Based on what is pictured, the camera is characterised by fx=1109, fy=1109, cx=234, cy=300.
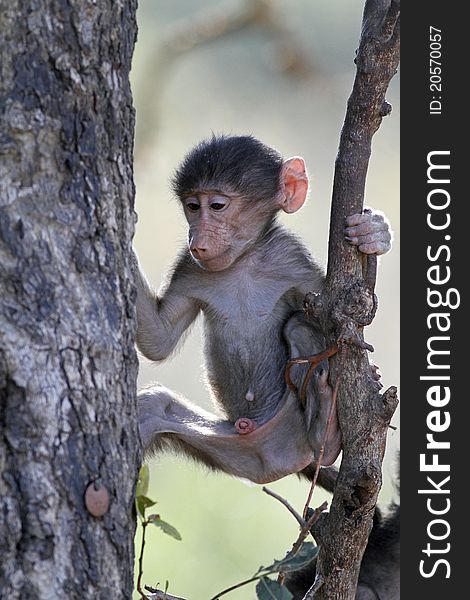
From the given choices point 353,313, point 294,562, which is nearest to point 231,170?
point 353,313

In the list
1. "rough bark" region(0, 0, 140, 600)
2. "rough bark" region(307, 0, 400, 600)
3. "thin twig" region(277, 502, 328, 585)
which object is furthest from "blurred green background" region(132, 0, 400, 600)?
"rough bark" region(0, 0, 140, 600)

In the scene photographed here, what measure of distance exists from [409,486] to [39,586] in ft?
4.72

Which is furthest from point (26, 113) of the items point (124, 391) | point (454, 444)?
point (454, 444)

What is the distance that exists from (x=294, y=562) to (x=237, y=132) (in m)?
8.17

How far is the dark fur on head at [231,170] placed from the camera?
4121 millimetres

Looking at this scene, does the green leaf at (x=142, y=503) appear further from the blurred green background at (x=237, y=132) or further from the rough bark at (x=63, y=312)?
the blurred green background at (x=237, y=132)

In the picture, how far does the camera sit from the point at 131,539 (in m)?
Result: 2.60

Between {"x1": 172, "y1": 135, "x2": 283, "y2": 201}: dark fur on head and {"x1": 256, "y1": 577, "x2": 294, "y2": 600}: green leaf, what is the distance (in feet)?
5.51

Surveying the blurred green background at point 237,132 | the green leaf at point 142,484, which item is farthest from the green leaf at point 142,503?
the blurred green background at point 237,132

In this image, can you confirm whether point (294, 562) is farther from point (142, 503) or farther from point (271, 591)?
point (142, 503)

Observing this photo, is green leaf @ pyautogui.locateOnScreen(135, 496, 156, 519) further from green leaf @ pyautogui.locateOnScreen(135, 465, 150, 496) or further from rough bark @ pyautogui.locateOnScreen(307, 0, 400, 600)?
rough bark @ pyautogui.locateOnScreen(307, 0, 400, 600)

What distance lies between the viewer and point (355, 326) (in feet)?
10.6

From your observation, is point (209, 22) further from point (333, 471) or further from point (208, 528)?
point (333, 471)

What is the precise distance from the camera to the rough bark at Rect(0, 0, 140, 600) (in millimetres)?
2410
